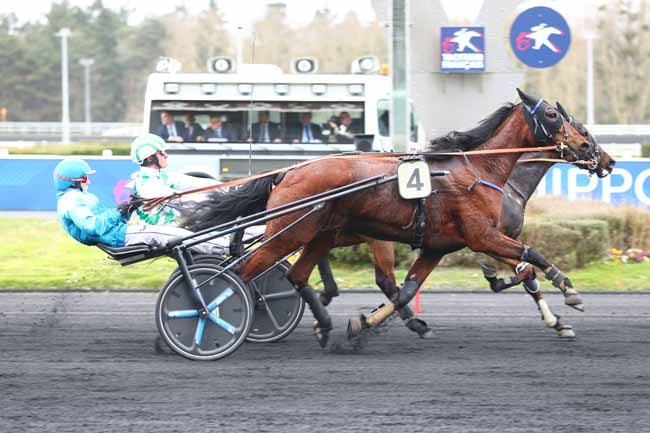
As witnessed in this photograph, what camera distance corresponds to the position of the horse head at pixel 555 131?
7078 mm

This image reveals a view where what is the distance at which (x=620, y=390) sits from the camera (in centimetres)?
563

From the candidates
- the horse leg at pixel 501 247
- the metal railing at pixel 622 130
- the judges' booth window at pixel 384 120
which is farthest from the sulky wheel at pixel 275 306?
the metal railing at pixel 622 130

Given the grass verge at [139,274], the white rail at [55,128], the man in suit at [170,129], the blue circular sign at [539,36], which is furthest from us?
the white rail at [55,128]

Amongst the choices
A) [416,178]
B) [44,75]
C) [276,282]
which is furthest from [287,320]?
[44,75]

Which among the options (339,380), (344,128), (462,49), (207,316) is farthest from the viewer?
(344,128)

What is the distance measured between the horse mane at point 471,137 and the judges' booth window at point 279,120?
30.3 ft

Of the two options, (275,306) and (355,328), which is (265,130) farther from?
(355,328)

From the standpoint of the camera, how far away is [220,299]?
6461 millimetres

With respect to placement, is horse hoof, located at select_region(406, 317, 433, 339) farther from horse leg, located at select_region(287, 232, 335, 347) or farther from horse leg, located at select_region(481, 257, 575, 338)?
horse leg, located at select_region(481, 257, 575, 338)

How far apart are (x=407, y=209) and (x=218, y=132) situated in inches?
409

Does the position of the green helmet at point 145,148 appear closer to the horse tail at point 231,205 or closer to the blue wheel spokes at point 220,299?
the horse tail at point 231,205

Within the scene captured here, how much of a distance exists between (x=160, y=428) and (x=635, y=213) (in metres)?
8.02

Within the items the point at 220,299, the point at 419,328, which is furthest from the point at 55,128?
the point at 220,299

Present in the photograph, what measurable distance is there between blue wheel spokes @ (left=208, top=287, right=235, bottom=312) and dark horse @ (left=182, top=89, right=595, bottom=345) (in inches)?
6.3
